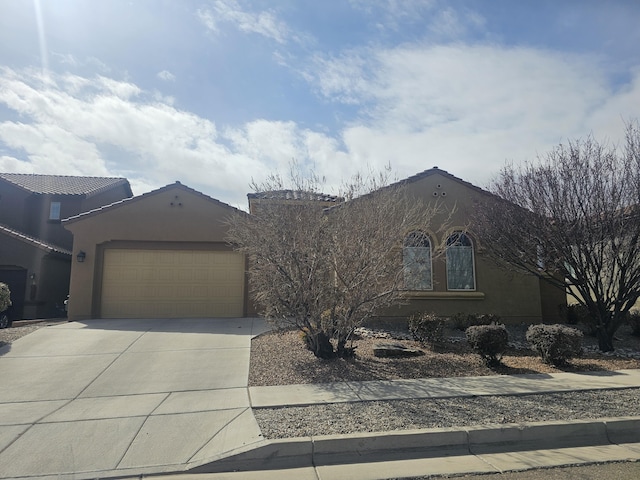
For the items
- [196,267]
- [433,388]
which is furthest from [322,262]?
[196,267]

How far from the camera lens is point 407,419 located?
5723 millimetres

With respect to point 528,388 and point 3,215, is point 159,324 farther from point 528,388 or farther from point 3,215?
point 3,215

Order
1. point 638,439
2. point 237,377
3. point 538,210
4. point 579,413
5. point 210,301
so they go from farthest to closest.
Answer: point 210,301 < point 538,210 < point 237,377 < point 579,413 < point 638,439

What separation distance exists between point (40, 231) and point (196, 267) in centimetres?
1195

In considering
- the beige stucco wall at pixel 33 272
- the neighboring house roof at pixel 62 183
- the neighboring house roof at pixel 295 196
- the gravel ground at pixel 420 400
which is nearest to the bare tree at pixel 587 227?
the gravel ground at pixel 420 400

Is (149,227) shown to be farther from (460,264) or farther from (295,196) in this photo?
(460,264)

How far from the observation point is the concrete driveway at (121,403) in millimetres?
4914

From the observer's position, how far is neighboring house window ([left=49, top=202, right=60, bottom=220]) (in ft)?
72.8

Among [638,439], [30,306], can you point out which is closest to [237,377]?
[638,439]

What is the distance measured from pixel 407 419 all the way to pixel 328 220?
13.6 ft

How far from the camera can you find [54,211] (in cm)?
2228

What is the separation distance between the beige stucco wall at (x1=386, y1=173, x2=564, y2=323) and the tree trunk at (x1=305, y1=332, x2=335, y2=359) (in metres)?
5.06

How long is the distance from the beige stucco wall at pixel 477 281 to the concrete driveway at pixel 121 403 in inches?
235

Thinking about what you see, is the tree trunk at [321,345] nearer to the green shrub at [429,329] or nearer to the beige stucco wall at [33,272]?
the green shrub at [429,329]
